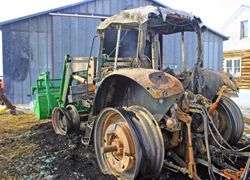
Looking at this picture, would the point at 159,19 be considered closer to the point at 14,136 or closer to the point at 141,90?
the point at 141,90

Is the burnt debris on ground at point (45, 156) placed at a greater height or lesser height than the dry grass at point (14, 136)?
greater

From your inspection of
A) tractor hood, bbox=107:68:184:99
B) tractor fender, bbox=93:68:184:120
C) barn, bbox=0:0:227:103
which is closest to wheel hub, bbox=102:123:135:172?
tractor fender, bbox=93:68:184:120

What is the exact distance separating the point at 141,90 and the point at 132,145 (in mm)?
749

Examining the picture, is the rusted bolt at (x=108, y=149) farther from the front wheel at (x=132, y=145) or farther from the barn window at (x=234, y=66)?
the barn window at (x=234, y=66)

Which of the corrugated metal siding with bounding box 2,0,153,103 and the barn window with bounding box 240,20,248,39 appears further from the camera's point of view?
the barn window with bounding box 240,20,248,39

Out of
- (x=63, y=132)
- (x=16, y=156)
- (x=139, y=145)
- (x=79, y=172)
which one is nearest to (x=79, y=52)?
(x=63, y=132)

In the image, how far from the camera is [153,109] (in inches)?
133

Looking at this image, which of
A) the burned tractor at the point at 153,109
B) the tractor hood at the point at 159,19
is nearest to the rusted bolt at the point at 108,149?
the burned tractor at the point at 153,109

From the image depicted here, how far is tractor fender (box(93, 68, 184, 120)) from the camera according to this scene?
10.3 ft

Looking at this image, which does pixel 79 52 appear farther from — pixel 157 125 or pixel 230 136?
pixel 157 125

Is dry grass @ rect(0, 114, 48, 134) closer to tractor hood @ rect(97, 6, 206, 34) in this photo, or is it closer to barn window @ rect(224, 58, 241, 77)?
tractor hood @ rect(97, 6, 206, 34)

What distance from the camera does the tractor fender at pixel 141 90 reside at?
3.14 meters

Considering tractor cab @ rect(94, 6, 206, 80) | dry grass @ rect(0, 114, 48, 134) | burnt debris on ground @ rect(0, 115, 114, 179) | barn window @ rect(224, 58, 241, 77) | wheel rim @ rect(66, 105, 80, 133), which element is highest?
tractor cab @ rect(94, 6, 206, 80)

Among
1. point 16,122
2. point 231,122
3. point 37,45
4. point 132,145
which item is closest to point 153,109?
point 132,145
